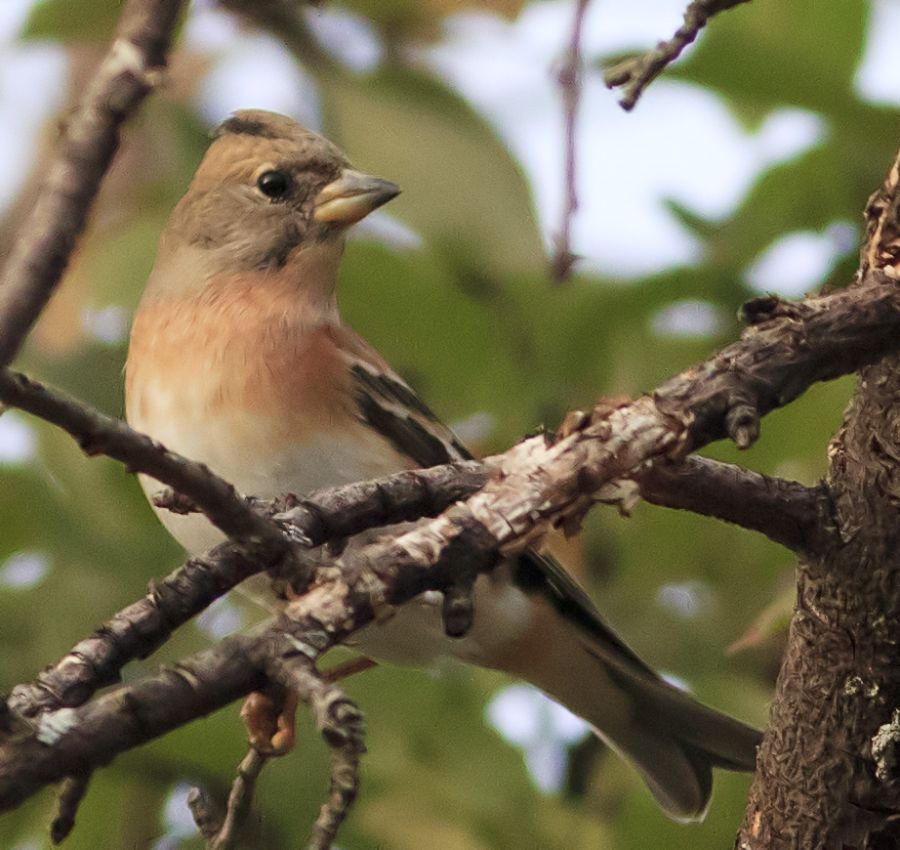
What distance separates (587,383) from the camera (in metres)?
3.41

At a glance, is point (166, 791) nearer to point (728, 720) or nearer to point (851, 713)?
point (728, 720)

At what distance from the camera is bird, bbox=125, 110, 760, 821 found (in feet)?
11.0

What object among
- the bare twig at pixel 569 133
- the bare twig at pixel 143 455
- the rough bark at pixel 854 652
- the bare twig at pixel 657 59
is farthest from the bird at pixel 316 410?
the bare twig at pixel 143 455

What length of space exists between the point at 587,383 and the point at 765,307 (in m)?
1.57

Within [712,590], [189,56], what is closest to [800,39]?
[712,590]

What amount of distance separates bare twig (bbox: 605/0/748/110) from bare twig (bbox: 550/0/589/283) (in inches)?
2.7

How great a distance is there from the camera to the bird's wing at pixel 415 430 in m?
3.61

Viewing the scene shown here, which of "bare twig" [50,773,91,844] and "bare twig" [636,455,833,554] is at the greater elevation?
"bare twig" [636,455,833,554]

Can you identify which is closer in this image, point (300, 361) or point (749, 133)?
→ point (300, 361)

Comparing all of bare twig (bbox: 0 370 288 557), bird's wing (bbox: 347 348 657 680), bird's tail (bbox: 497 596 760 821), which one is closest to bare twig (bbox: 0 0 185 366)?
bare twig (bbox: 0 370 288 557)

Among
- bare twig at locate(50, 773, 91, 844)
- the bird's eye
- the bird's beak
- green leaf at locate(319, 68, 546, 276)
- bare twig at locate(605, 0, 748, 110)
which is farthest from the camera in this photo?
the bird's eye

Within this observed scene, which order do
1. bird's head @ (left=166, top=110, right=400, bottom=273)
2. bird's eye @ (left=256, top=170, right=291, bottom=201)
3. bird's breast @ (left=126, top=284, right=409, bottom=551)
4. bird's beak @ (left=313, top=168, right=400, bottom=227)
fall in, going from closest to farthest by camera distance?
bird's breast @ (left=126, top=284, right=409, bottom=551)
bird's beak @ (left=313, top=168, right=400, bottom=227)
bird's head @ (left=166, top=110, right=400, bottom=273)
bird's eye @ (left=256, top=170, right=291, bottom=201)

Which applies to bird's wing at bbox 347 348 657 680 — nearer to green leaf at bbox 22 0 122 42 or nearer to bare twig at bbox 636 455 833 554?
green leaf at bbox 22 0 122 42

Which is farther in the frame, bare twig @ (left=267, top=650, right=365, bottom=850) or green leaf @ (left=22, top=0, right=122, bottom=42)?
green leaf @ (left=22, top=0, right=122, bottom=42)
